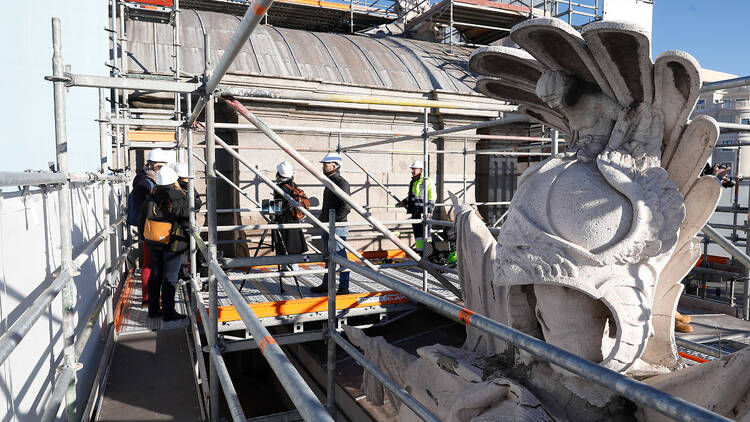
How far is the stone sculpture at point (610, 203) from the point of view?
2242mm

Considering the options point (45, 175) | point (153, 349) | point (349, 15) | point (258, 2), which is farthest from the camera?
point (349, 15)

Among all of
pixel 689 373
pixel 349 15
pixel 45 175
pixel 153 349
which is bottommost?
pixel 153 349

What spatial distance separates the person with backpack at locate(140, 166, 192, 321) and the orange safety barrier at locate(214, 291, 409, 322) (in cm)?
93

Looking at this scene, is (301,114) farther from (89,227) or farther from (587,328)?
(587,328)

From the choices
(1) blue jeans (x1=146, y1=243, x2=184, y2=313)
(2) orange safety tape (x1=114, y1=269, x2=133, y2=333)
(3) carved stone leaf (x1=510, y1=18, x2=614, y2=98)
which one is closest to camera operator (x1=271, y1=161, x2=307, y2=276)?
(1) blue jeans (x1=146, y1=243, x2=184, y2=313)

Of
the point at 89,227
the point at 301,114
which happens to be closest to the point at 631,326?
the point at 89,227

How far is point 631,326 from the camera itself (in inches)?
87.6

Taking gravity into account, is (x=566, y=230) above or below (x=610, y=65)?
below

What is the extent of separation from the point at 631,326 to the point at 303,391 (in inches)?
66.0

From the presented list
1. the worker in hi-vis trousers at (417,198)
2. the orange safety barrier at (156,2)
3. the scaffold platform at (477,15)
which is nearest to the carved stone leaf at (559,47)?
the worker in hi-vis trousers at (417,198)

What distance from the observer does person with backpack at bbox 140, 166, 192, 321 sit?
497cm

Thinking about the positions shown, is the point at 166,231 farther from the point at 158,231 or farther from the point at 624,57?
the point at 624,57

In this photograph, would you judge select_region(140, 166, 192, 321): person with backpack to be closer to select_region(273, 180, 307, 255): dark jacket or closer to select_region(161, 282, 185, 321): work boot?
select_region(161, 282, 185, 321): work boot

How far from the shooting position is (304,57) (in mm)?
9688
